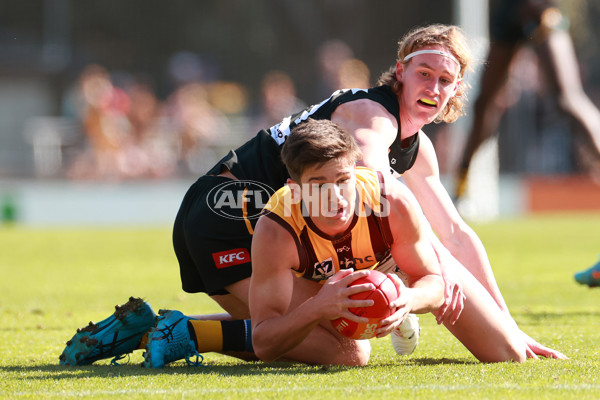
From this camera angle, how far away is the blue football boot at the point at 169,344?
4816mm

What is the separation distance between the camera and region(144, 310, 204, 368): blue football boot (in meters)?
4.82

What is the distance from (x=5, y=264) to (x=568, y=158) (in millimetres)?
12577

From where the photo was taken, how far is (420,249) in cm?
452

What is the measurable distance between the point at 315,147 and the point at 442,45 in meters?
1.47

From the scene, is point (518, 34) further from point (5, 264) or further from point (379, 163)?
point (5, 264)

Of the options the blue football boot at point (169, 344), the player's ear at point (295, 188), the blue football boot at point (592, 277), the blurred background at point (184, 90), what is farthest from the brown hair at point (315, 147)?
the blurred background at point (184, 90)

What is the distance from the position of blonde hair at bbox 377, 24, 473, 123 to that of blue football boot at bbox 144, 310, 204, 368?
1.72 meters


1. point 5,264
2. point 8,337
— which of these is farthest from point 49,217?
point 8,337

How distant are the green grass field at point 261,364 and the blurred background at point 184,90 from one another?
527cm

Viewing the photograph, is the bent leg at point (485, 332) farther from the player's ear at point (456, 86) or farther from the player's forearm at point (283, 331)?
the player's ear at point (456, 86)

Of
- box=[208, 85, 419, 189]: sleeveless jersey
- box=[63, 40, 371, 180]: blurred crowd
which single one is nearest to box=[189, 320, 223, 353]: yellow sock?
box=[208, 85, 419, 189]: sleeveless jersey

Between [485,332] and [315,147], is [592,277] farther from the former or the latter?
[315,147]

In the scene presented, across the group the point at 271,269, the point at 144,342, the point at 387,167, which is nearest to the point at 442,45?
the point at 387,167

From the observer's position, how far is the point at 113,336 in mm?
4977
